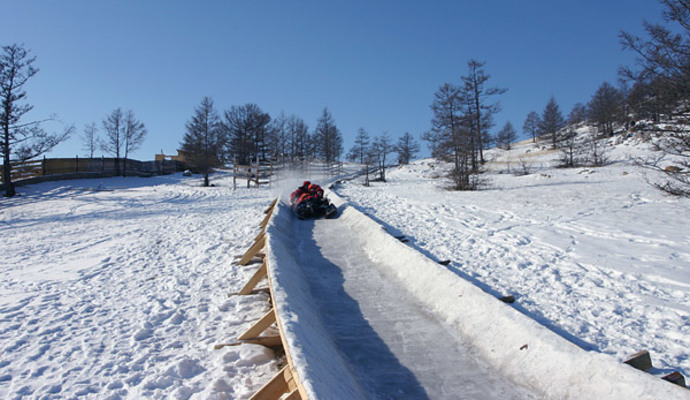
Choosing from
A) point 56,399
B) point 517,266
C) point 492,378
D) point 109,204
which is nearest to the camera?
point 56,399

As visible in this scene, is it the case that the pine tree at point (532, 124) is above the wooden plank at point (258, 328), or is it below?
above

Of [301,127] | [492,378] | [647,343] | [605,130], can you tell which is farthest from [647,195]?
[301,127]

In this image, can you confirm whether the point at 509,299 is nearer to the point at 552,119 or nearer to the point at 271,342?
the point at 271,342

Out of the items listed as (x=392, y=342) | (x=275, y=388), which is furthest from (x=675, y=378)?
(x=275, y=388)

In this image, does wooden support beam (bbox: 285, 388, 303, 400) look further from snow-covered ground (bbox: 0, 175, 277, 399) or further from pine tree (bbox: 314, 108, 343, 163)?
pine tree (bbox: 314, 108, 343, 163)

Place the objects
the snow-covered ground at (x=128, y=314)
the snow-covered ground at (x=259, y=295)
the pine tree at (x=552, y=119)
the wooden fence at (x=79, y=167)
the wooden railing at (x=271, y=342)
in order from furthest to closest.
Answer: the pine tree at (x=552, y=119) < the wooden fence at (x=79, y=167) < the snow-covered ground at (x=259, y=295) < the snow-covered ground at (x=128, y=314) < the wooden railing at (x=271, y=342)

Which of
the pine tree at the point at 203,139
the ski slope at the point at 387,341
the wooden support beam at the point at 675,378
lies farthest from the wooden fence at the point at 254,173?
the wooden support beam at the point at 675,378

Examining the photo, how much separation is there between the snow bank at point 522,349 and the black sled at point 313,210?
20.8 ft

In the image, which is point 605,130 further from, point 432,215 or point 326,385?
point 326,385

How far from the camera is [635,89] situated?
10148mm

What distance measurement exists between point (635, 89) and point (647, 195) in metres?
3.83

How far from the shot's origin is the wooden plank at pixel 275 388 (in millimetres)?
2385

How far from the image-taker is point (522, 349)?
127 inches

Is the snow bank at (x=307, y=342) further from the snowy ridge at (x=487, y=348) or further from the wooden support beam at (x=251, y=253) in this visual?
the wooden support beam at (x=251, y=253)
